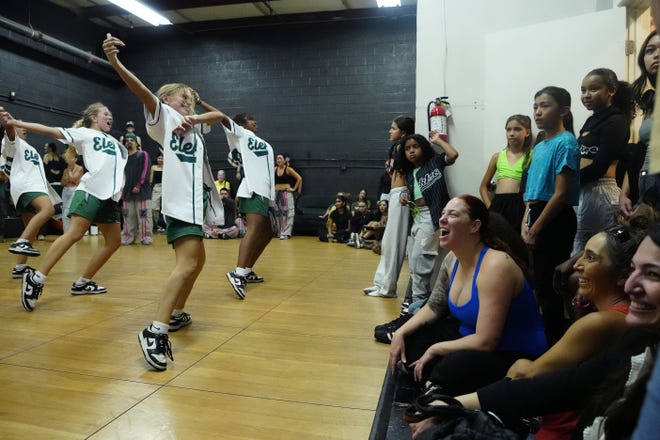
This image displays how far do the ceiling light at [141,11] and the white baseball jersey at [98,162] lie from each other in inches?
243

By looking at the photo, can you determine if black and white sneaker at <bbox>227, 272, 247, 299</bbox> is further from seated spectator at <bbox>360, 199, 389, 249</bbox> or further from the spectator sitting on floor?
the spectator sitting on floor

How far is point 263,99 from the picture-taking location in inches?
404

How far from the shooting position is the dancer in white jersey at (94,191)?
3.47 metres

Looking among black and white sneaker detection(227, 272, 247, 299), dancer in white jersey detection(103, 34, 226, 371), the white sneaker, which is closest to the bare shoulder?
dancer in white jersey detection(103, 34, 226, 371)

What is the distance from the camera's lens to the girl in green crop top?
314 cm

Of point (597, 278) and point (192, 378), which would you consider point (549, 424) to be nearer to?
point (597, 278)

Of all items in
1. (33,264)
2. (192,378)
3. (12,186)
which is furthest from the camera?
(33,264)

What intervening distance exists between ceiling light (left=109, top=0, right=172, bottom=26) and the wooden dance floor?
648 centimetres

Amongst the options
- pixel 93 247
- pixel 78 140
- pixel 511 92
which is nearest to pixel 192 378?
pixel 78 140

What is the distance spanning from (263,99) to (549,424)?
32.0 feet

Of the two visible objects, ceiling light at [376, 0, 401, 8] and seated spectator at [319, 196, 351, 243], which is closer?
seated spectator at [319, 196, 351, 243]

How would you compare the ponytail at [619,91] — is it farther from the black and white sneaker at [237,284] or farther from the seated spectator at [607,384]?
the black and white sneaker at [237,284]

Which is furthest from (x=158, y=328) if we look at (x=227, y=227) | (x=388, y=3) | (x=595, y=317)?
(x=388, y=3)

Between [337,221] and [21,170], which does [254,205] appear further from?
[337,221]
